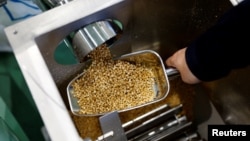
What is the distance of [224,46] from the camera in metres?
0.62

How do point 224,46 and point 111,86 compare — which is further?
point 111,86

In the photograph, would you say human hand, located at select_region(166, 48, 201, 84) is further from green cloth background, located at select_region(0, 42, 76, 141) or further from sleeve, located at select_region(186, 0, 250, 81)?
green cloth background, located at select_region(0, 42, 76, 141)

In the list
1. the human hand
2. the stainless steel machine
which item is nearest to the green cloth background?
the stainless steel machine

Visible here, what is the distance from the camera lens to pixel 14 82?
2.71ft

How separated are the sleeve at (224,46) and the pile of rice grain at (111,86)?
152 millimetres

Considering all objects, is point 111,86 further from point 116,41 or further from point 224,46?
point 224,46

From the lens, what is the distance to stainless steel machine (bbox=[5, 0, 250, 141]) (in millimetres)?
559

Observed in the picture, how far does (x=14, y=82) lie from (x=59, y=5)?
0.28 metres

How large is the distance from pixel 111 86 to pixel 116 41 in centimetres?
10

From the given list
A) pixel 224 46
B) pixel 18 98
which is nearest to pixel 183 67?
pixel 224 46

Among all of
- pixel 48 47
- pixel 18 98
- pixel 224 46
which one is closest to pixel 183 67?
pixel 224 46

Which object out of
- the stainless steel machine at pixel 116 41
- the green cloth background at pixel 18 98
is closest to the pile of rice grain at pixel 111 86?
the stainless steel machine at pixel 116 41

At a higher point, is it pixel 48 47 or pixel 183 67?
pixel 48 47

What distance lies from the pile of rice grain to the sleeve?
152 millimetres
